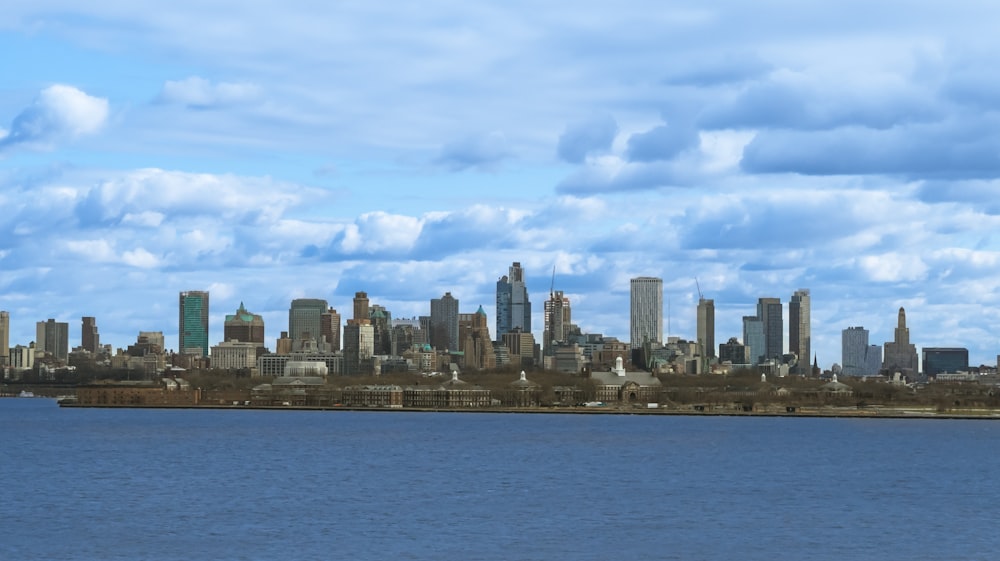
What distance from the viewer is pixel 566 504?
77.4m

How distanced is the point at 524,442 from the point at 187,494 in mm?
66554

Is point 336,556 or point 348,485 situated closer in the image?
point 336,556

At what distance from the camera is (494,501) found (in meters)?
78.8

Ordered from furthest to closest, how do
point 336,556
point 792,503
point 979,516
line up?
point 792,503, point 979,516, point 336,556

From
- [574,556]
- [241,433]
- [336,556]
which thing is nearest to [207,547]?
[336,556]

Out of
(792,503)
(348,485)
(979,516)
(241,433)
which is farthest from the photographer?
(241,433)

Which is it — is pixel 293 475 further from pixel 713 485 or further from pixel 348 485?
pixel 713 485

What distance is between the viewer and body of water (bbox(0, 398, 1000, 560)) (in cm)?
Answer: 6081

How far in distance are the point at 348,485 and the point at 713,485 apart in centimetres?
2105

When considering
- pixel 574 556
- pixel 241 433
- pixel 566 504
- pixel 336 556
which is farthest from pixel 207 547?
pixel 241 433

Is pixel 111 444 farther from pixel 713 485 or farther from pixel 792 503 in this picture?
pixel 792 503

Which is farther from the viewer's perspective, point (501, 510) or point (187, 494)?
Result: point (187, 494)

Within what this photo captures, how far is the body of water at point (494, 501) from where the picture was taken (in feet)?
200

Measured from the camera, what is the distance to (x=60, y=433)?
172 meters
